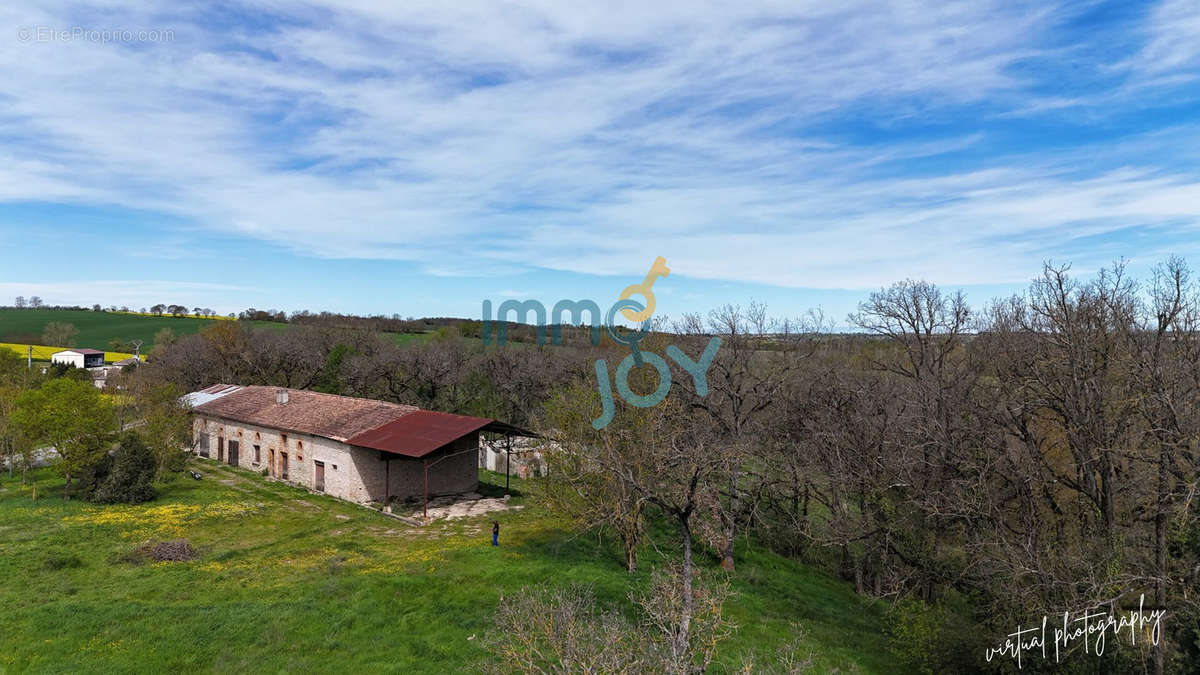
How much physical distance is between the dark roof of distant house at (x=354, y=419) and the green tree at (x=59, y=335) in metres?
71.6

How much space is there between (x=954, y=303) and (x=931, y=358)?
221 centimetres

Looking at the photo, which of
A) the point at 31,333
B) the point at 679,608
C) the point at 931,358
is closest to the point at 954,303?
the point at 931,358

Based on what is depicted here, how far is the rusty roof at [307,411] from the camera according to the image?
106 feet

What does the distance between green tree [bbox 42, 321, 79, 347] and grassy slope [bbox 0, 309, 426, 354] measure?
1.18 metres

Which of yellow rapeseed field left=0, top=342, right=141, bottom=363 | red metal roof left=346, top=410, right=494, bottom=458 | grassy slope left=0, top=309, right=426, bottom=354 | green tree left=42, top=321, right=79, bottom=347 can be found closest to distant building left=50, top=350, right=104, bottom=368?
yellow rapeseed field left=0, top=342, right=141, bottom=363

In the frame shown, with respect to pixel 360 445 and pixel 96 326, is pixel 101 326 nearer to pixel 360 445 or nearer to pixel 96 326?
pixel 96 326

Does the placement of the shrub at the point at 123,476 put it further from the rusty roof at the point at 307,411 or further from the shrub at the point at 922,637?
the shrub at the point at 922,637

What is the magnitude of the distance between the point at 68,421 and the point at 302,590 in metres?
19.3

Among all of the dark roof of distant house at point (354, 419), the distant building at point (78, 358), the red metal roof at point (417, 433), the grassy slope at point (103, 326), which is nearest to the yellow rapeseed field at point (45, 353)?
the distant building at point (78, 358)

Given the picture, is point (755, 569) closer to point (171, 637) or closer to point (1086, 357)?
point (1086, 357)

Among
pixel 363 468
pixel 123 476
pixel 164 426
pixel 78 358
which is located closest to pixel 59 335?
pixel 78 358

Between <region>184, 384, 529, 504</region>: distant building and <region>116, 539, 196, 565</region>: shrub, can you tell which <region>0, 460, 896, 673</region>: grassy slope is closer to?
<region>116, 539, 196, 565</region>: shrub

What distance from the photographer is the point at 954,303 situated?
23344 millimetres

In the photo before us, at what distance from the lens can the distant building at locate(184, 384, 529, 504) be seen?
30.0 metres
